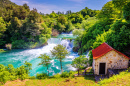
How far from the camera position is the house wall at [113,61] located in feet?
38.4

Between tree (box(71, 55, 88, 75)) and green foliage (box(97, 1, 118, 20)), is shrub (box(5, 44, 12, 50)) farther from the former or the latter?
green foliage (box(97, 1, 118, 20))

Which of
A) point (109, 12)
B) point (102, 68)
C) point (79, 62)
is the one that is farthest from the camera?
point (109, 12)

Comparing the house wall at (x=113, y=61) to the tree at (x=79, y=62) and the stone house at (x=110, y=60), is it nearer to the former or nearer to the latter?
the stone house at (x=110, y=60)

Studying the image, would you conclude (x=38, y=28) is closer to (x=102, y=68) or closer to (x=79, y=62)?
(x=79, y=62)

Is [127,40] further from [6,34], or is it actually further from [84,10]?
[84,10]

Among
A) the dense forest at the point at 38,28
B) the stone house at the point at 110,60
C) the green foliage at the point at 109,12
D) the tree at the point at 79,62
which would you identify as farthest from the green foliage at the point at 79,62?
the green foliage at the point at 109,12

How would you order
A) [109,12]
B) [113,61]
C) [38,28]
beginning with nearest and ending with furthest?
[113,61] → [109,12] → [38,28]

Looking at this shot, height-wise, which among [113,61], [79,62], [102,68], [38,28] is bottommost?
[102,68]

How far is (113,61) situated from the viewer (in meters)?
11.9

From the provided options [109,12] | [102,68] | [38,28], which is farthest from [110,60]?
[38,28]

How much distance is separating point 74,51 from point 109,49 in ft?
55.2

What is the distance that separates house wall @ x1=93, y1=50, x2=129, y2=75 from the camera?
1170 centimetres

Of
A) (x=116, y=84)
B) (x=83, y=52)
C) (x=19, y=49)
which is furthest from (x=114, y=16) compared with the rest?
(x=19, y=49)

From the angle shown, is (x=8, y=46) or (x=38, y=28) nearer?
(x=8, y=46)
